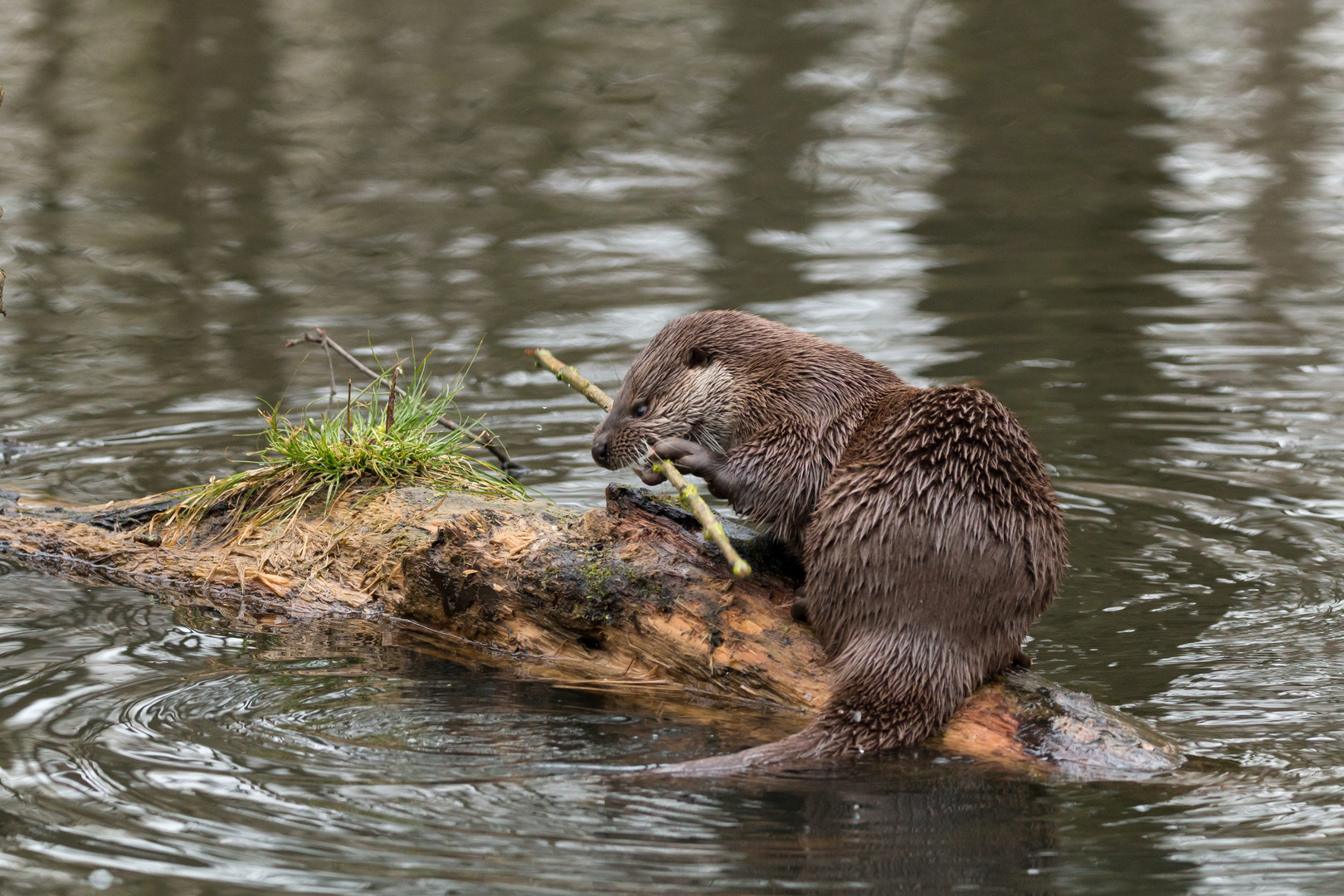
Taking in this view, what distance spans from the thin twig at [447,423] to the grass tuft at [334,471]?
0.58ft

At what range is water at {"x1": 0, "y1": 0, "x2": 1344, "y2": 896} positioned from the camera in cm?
392

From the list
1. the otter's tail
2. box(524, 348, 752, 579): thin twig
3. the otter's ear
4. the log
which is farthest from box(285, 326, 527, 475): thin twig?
the otter's tail

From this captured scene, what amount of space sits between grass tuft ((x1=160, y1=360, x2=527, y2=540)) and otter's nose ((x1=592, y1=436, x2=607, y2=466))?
0.75 meters

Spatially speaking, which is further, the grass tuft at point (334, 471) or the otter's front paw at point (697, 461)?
the grass tuft at point (334, 471)

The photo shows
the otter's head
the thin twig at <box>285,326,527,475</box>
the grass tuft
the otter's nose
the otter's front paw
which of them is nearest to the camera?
the otter's front paw

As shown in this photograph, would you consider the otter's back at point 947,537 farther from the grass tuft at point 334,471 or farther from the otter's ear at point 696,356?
the grass tuft at point 334,471

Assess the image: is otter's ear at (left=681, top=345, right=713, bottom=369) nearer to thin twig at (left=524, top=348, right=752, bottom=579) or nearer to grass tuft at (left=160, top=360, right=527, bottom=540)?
thin twig at (left=524, top=348, right=752, bottom=579)

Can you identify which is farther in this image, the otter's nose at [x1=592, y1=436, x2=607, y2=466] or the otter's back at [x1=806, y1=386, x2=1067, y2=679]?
the otter's nose at [x1=592, y1=436, x2=607, y2=466]

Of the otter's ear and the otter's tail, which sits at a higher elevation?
the otter's ear

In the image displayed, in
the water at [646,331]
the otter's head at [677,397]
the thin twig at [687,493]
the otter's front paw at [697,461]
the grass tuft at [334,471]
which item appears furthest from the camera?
the grass tuft at [334,471]

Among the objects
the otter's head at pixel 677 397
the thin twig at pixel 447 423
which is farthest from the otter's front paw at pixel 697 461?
the thin twig at pixel 447 423

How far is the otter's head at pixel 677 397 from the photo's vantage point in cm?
522

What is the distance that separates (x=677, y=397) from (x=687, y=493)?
69 cm

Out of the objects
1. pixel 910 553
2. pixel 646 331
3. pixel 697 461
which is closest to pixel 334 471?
pixel 697 461
